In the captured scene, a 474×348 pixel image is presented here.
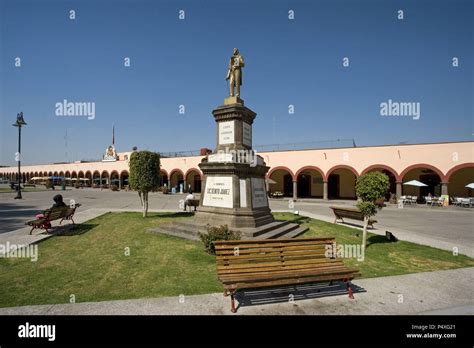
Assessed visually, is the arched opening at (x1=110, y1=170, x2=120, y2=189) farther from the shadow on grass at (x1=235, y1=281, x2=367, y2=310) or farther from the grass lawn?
the shadow on grass at (x1=235, y1=281, x2=367, y2=310)

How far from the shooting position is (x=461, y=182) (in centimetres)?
2573

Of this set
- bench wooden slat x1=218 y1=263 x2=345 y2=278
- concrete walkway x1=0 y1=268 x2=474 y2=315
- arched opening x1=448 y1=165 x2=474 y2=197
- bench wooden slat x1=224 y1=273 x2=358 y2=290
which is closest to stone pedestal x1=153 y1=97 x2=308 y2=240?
bench wooden slat x1=218 y1=263 x2=345 y2=278

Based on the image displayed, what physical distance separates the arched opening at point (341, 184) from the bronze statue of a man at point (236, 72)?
23.1 m

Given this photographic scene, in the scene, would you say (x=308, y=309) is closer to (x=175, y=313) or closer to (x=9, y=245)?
(x=175, y=313)

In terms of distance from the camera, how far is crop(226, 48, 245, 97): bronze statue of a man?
10125mm

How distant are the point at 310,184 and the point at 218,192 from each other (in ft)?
82.3

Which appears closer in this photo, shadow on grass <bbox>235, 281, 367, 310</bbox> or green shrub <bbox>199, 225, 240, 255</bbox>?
shadow on grass <bbox>235, 281, 367, 310</bbox>

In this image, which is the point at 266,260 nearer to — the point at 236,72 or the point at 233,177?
the point at 233,177

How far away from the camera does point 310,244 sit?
17.1ft

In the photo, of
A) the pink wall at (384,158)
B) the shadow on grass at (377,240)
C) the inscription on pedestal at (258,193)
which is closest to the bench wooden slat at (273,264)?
the inscription on pedestal at (258,193)

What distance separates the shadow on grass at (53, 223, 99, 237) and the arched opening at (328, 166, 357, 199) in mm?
26000

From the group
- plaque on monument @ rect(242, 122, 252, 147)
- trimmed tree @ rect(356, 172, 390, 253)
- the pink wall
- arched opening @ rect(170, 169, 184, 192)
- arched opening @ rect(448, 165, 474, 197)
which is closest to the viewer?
trimmed tree @ rect(356, 172, 390, 253)

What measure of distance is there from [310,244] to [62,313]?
4273 millimetres
